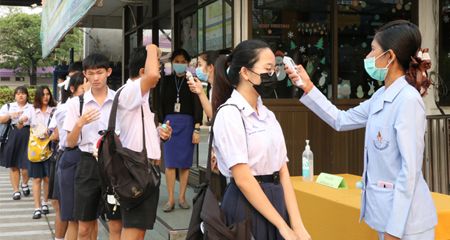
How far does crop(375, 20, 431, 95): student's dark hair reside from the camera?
96.3 inches

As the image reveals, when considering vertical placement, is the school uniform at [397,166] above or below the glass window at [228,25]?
below

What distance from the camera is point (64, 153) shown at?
4211 millimetres

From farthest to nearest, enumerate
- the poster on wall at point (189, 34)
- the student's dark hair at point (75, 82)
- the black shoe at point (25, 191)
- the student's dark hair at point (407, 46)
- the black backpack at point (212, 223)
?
the black shoe at point (25, 191) → the poster on wall at point (189, 34) → the student's dark hair at point (75, 82) → the student's dark hair at point (407, 46) → the black backpack at point (212, 223)

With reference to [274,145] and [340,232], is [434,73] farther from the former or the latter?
[274,145]

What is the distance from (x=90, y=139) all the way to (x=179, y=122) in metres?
2.05

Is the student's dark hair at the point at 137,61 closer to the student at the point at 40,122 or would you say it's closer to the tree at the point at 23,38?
the student at the point at 40,122

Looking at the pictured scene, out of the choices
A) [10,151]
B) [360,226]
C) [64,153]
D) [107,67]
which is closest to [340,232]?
[360,226]

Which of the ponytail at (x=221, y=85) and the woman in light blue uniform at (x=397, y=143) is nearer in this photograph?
the woman in light blue uniform at (x=397, y=143)

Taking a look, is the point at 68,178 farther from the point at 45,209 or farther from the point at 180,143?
the point at 45,209

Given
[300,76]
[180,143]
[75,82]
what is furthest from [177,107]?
[300,76]

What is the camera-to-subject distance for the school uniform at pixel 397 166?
229 centimetres

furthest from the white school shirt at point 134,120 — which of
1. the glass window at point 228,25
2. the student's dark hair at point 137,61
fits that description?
the glass window at point 228,25

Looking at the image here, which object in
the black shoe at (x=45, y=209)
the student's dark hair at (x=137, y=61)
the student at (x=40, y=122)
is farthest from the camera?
the black shoe at (x=45, y=209)

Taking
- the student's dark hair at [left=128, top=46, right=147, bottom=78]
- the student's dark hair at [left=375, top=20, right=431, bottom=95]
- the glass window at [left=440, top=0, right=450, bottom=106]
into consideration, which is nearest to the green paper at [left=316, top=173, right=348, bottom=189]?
the student's dark hair at [left=375, top=20, right=431, bottom=95]
